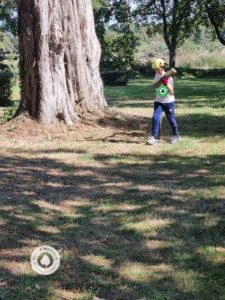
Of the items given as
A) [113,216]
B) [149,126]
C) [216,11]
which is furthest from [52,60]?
[216,11]

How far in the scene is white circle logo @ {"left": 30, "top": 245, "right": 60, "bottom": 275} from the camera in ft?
13.8

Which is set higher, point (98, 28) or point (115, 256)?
point (98, 28)

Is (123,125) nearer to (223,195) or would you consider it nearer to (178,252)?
(223,195)

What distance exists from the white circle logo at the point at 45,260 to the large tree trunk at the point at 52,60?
22.3 feet

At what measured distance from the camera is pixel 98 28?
200 ft

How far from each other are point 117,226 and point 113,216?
332 mm

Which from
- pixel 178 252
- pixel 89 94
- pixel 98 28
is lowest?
pixel 178 252

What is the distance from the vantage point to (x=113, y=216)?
5.70m

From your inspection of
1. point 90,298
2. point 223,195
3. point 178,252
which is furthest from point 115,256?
point 223,195

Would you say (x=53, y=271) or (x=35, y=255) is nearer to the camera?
(x=53, y=271)

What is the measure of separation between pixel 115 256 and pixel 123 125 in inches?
309

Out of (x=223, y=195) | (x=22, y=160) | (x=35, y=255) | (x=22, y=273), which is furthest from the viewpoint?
(x=22, y=160)

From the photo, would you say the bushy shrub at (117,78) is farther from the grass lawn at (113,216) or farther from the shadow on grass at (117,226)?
the shadow on grass at (117,226)

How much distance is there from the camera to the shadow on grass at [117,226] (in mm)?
4008
